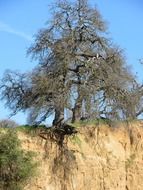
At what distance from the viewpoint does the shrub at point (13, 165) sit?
25.1 metres

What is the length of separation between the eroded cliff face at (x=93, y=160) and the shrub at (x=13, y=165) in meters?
0.95

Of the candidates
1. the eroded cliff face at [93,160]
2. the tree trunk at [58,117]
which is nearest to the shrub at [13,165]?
the eroded cliff face at [93,160]

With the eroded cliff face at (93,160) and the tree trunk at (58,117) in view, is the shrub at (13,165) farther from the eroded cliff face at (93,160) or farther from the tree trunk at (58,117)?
the tree trunk at (58,117)

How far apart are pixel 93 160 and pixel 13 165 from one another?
4573 millimetres

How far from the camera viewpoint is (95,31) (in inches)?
1137

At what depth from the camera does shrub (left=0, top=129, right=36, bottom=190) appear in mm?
25078

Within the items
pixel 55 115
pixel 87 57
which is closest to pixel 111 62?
pixel 87 57

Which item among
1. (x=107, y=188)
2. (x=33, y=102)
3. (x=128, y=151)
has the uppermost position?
(x=33, y=102)

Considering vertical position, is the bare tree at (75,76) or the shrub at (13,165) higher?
the bare tree at (75,76)

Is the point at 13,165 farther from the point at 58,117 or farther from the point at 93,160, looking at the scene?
the point at 93,160

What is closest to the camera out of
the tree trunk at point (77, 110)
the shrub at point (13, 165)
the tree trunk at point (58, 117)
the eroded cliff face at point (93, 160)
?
the shrub at point (13, 165)

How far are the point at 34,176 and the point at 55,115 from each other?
3.36 metres

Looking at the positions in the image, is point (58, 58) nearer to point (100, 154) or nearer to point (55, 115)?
point (55, 115)

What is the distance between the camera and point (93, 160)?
28062mm
